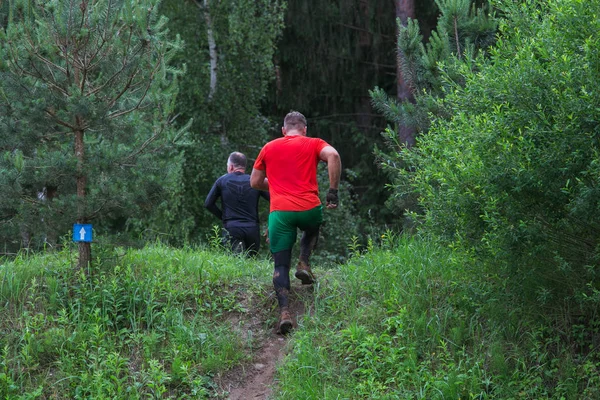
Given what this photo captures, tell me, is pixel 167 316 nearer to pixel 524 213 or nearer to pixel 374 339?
pixel 374 339

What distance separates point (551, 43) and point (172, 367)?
4173 millimetres

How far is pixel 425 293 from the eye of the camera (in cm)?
775

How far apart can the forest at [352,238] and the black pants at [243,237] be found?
332 mm

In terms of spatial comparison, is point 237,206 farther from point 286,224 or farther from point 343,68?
point 343,68

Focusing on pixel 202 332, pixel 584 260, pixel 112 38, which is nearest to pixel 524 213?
pixel 584 260

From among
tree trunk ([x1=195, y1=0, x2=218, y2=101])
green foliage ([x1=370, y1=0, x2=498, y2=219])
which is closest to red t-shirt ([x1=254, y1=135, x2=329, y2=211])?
green foliage ([x1=370, y1=0, x2=498, y2=219])

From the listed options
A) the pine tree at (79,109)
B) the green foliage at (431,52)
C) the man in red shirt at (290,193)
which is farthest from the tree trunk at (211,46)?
the man in red shirt at (290,193)

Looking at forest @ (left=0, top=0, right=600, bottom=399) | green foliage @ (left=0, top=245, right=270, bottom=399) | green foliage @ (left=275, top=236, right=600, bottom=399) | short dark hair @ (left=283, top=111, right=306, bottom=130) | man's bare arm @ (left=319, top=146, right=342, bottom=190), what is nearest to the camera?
forest @ (left=0, top=0, right=600, bottom=399)

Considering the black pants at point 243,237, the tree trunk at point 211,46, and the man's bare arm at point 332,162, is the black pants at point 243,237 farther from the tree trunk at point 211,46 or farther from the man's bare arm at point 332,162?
the tree trunk at point 211,46

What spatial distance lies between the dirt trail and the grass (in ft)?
0.22

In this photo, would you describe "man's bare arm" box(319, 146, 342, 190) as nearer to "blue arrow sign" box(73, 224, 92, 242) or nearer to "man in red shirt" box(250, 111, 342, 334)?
"man in red shirt" box(250, 111, 342, 334)

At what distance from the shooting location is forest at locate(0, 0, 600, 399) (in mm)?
6434

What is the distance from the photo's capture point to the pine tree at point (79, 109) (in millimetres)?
7820

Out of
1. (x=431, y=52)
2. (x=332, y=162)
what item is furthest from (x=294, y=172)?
(x=431, y=52)
